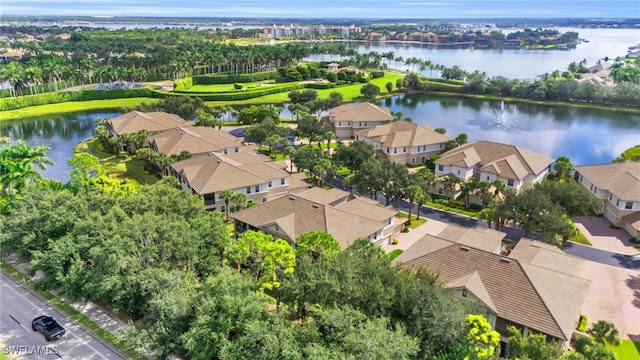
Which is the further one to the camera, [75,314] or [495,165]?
[495,165]

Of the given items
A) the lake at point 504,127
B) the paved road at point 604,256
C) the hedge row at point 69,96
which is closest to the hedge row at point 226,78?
the hedge row at point 69,96

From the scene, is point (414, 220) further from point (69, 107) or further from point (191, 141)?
point (69, 107)

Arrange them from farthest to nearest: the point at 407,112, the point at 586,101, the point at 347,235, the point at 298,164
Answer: the point at 586,101, the point at 407,112, the point at 298,164, the point at 347,235

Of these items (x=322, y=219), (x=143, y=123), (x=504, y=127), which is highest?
(x=143, y=123)

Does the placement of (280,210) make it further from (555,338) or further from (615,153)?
(615,153)

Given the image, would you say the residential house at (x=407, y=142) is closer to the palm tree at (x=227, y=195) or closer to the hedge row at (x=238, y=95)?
the palm tree at (x=227, y=195)

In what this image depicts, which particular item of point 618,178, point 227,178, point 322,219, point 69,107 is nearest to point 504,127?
point 618,178

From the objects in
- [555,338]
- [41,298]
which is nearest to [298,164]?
[41,298]
